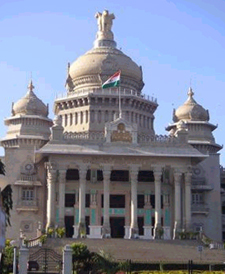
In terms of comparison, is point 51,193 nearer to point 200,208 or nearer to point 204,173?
point 200,208

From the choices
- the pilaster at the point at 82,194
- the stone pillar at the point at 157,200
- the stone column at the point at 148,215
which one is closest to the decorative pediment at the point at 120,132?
the stone pillar at the point at 157,200

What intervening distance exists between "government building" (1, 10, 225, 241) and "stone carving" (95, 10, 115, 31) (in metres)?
0.12

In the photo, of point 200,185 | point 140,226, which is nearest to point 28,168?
point 140,226

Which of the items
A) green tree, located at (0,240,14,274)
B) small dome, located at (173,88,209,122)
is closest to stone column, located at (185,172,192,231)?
small dome, located at (173,88,209,122)

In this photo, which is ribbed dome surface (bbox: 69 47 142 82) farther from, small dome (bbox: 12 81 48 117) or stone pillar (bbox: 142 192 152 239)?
stone pillar (bbox: 142 192 152 239)

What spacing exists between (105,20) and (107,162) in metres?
23.9

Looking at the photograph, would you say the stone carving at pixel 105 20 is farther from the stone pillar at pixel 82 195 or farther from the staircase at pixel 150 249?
the staircase at pixel 150 249

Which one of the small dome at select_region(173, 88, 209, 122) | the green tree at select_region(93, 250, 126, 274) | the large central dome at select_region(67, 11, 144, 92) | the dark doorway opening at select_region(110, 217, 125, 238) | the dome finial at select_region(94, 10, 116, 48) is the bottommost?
the green tree at select_region(93, 250, 126, 274)

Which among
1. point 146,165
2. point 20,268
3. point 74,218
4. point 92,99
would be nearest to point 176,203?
point 146,165

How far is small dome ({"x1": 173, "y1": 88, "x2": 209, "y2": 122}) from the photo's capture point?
77.0 metres

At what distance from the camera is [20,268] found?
126 ft

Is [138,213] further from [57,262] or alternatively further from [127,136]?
[57,262]

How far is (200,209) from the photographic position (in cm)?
7219

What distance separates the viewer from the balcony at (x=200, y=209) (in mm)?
71938
